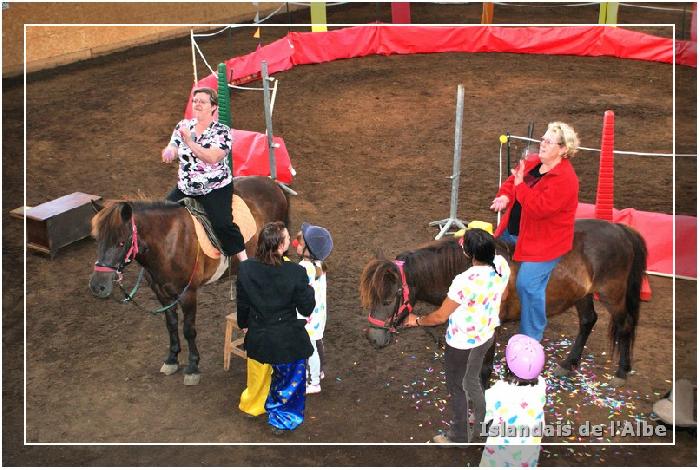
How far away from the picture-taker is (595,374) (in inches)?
276

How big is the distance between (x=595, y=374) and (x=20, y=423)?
4.97 meters

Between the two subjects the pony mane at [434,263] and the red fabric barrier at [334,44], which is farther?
the red fabric barrier at [334,44]

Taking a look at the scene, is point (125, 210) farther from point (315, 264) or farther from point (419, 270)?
point (419, 270)

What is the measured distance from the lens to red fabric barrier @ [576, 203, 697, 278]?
864 centimetres

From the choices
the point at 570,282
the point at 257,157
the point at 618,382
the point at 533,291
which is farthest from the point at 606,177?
the point at 257,157

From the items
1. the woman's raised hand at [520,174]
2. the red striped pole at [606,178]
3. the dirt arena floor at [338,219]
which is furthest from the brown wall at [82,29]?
the woman's raised hand at [520,174]

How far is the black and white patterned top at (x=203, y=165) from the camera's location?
652 cm

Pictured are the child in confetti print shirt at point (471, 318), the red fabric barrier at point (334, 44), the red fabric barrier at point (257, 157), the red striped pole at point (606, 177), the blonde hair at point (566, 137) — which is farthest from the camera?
the red fabric barrier at point (334, 44)

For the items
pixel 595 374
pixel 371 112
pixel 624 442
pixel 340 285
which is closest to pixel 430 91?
pixel 371 112

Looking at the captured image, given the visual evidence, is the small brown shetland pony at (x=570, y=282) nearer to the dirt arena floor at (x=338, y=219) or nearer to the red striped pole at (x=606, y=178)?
the dirt arena floor at (x=338, y=219)

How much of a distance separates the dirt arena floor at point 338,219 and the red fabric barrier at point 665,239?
0.31 meters

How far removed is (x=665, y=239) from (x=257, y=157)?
552 centimetres

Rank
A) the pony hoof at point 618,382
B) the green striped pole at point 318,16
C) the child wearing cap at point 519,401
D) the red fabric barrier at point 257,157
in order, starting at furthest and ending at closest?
the green striped pole at point 318,16, the red fabric barrier at point 257,157, the pony hoof at point 618,382, the child wearing cap at point 519,401

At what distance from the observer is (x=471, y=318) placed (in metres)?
5.49
